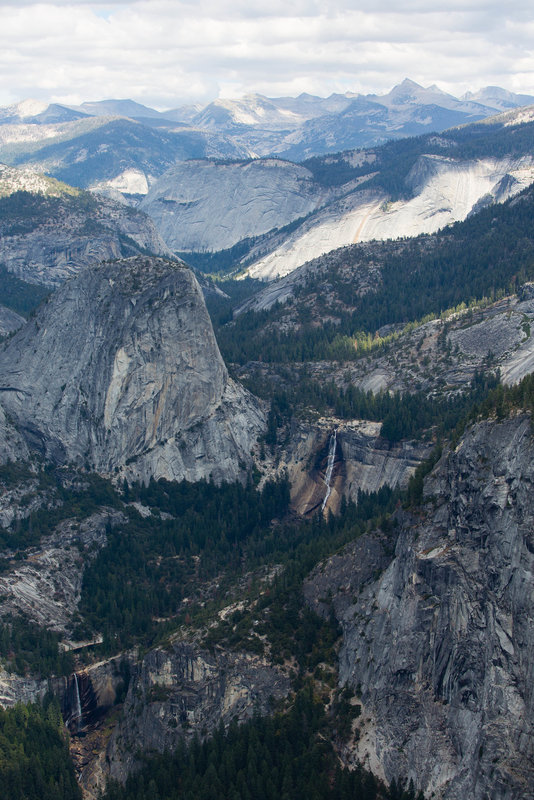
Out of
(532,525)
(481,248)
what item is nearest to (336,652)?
(532,525)

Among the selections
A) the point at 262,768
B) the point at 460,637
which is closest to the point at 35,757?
the point at 262,768

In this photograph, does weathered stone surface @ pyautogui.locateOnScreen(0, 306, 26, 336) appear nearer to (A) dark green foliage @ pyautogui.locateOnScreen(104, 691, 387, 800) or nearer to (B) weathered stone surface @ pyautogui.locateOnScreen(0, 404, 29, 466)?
(B) weathered stone surface @ pyautogui.locateOnScreen(0, 404, 29, 466)

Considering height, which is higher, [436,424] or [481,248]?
[481,248]

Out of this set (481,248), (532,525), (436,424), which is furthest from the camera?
(481,248)

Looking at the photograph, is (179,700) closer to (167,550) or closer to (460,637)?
(460,637)

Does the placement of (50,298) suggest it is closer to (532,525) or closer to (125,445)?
(125,445)

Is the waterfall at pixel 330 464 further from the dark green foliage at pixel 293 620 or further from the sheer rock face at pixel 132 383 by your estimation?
the dark green foliage at pixel 293 620

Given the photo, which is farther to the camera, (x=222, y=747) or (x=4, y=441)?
(x=4, y=441)
